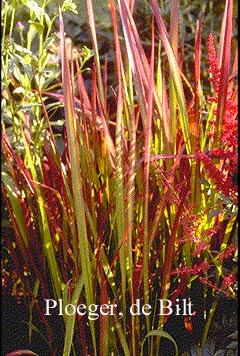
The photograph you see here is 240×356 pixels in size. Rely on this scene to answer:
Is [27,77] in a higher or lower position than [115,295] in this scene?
higher

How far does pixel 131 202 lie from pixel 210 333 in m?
0.31

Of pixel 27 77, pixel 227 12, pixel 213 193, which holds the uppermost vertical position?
pixel 227 12

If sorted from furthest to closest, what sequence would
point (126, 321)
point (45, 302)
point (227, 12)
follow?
point (45, 302) < point (126, 321) < point (227, 12)

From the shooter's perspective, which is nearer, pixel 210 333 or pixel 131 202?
pixel 131 202

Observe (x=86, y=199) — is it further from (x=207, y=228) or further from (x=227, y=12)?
(x=227, y=12)

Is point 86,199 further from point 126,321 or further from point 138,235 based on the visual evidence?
point 126,321

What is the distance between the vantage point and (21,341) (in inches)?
45.2

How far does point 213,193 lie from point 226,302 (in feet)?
0.75

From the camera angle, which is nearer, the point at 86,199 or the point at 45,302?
the point at 86,199

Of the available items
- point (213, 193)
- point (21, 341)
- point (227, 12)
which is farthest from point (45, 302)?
point (227, 12)

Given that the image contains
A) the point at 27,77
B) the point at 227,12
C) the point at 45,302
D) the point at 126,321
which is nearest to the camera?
the point at 227,12

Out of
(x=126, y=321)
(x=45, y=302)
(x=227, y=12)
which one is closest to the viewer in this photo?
(x=227, y=12)

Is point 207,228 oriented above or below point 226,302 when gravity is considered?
above

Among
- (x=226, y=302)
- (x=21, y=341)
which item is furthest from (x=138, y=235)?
(x=21, y=341)
